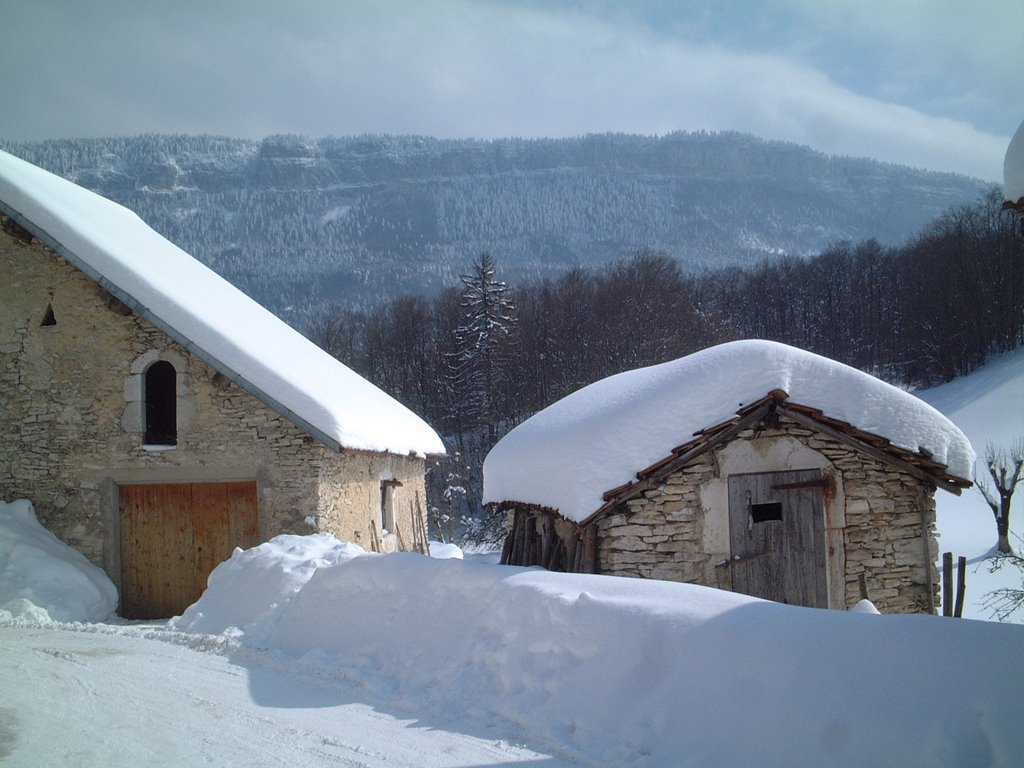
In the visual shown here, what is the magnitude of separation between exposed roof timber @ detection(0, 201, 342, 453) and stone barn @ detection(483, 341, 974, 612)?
152 inches

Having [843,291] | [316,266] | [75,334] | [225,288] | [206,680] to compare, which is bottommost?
[206,680]

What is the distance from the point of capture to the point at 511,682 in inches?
236

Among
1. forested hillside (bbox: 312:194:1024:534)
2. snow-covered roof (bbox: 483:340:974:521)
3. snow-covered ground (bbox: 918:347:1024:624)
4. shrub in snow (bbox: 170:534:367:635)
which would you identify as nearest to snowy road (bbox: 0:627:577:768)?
shrub in snow (bbox: 170:534:367:635)

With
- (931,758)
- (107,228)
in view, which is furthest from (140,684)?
(107,228)

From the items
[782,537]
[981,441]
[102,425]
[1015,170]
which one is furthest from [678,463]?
[981,441]

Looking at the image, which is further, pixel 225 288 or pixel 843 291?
pixel 843 291

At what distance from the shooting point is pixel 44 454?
1340 cm

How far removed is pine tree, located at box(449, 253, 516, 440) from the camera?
41031 millimetres

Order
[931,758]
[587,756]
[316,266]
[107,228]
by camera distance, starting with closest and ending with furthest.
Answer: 1. [931,758]
2. [587,756]
3. [107,228]
4. [316,266]

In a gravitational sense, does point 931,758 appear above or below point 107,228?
below

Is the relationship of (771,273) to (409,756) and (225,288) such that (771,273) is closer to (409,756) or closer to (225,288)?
(225,288)

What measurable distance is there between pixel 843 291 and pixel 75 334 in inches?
1909

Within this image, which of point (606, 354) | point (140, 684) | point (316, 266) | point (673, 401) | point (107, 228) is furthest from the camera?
point (316, 266)

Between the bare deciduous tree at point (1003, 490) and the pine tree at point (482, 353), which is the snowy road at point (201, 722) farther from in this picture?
the pine tree at point (482, 353)
